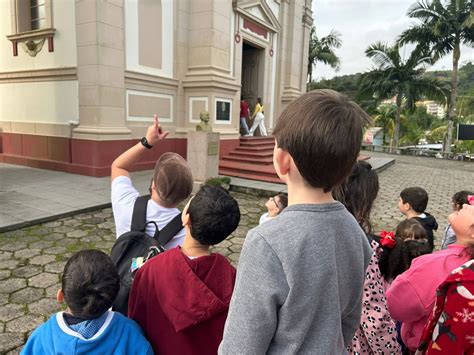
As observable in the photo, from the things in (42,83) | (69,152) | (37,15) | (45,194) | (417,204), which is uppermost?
(37,15)

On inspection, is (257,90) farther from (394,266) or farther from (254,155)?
(394,266)

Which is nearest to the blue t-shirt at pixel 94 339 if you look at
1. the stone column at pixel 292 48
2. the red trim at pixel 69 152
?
the red trim at pixel 69 152

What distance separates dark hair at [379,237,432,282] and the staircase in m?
6.44

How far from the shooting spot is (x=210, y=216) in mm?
1322

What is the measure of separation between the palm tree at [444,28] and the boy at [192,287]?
881 inches

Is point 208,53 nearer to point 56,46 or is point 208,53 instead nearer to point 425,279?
point 56,46

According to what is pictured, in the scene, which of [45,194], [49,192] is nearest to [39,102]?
[49,192]

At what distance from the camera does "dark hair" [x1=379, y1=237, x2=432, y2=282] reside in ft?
6.49

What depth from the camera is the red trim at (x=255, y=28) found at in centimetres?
1198

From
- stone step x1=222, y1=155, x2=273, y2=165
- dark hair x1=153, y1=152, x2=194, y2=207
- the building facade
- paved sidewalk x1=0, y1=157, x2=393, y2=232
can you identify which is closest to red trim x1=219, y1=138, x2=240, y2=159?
the building facade

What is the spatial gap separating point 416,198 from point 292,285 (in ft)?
7.90

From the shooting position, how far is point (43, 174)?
8219 millimetres

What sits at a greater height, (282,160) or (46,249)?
(282,160)

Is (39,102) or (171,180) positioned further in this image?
(39,102)
